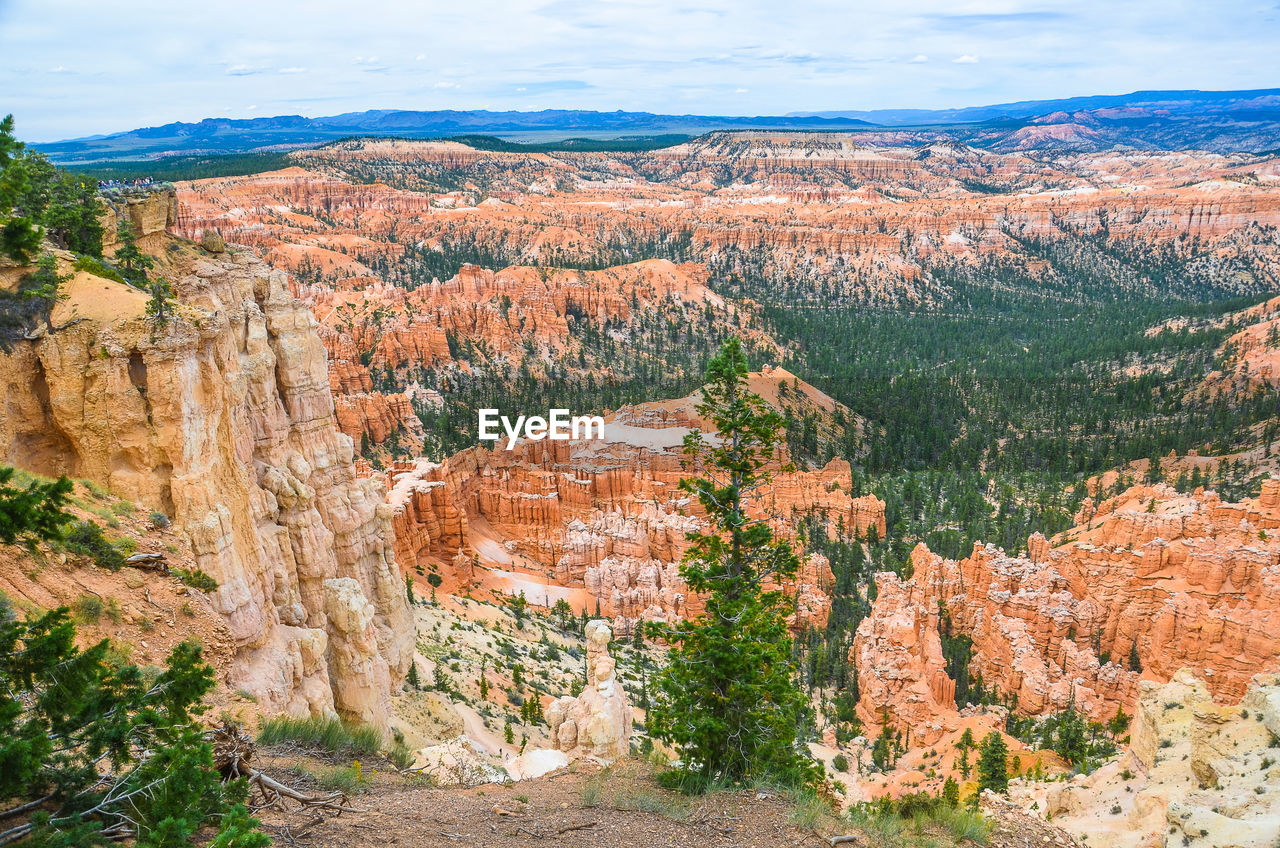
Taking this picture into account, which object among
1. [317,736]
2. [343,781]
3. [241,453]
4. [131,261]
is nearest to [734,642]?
[343,781]

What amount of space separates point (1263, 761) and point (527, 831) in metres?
11.7

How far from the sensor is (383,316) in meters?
75.3

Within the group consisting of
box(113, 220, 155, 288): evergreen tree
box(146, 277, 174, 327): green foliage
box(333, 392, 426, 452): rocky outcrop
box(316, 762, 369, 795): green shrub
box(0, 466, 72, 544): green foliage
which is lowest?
box(333, 392, 426, 452): rocky outcrop

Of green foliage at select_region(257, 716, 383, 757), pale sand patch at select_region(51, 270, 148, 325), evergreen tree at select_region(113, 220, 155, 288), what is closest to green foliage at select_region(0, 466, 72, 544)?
green foliage at select_region(257, 716, 383, 757)

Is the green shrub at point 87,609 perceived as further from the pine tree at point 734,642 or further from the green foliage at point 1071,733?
the green foliage at point 1071,733

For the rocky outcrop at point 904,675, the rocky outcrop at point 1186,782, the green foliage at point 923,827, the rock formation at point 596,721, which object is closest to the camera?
the green foliage at point 923,827

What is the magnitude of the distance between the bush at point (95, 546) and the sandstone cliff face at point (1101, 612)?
82.8ft

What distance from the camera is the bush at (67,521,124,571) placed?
1014cm

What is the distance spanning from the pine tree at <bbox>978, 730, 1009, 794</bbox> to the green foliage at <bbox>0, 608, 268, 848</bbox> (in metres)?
19.2

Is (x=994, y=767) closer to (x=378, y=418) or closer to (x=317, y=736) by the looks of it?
(x=317, y=736)

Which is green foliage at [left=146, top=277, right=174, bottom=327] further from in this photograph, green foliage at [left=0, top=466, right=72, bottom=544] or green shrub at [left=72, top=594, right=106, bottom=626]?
green foliage at [left=0, top=466, right=72, bottom=544]

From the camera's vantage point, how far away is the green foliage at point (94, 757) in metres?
5.67

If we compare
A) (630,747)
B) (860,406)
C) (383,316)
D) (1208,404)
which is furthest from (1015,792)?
(383,316)

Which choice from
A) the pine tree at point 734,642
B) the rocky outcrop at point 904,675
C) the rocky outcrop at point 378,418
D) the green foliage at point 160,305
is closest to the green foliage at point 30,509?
the green foliage at point 160,305
